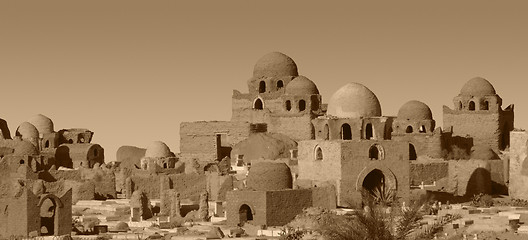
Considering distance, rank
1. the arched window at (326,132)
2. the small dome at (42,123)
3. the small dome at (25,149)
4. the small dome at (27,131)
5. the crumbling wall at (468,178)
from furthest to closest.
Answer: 1. the small dome at (42,123)
2. the small dome at (27,131)
3. the small dome at (25,149)
4. the crumbling wall at (468,178)
5. the arched window at (326,132)

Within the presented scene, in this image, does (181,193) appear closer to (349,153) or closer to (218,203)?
(218,203)

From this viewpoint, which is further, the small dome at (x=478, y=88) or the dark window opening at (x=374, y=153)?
the small dome at (x=478, y=88)

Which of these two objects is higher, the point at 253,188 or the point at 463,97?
the point at 463,97

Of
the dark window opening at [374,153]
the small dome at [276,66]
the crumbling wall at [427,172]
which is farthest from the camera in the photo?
the small dome at [276,66]

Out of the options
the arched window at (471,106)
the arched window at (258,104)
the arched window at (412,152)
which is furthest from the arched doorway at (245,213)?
the arched window at (471,106)

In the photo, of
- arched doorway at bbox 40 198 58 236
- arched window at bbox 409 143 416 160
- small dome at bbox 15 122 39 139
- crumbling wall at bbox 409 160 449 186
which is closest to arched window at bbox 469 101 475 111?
arched window at bbox 409 143 416 160

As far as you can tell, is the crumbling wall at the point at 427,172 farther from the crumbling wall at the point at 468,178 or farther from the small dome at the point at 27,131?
the small dome at the point at 27,131

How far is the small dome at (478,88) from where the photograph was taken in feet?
210

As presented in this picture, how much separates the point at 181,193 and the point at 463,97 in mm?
16468

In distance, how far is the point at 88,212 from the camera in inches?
2078

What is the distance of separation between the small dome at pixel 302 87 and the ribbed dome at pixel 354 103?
8.37 meters

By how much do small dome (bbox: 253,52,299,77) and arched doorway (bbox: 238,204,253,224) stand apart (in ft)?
66.7

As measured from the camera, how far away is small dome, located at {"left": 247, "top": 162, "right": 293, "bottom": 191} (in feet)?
155

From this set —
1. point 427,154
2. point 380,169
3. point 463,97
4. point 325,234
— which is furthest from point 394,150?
point 325,234
